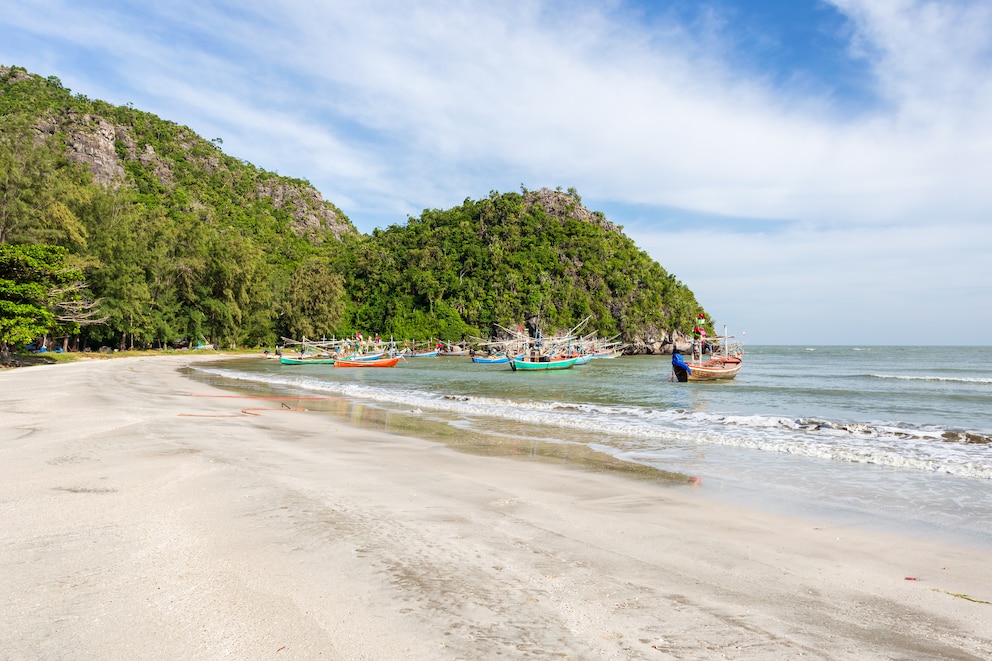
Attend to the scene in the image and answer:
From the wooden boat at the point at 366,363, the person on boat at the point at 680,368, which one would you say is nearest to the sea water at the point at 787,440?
the person on boat at the point at 680,368

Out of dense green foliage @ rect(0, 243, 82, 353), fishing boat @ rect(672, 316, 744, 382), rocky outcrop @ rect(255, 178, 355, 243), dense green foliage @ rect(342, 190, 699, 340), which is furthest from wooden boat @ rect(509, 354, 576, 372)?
rocky outcrop @ rect(255, 178, 355, 243)

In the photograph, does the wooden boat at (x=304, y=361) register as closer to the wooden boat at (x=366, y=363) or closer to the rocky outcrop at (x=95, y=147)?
the wooden boat at (x=366, y=363)

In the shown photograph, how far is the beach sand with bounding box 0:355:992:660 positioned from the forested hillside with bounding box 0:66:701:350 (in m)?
42.3

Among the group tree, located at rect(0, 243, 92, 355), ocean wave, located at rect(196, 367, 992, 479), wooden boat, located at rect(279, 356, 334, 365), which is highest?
tree, located at rect(0, 243, 92, 355)

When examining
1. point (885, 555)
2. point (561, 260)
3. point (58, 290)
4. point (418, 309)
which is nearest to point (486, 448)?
point (885, 555)

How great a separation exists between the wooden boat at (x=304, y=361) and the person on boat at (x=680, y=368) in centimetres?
3916

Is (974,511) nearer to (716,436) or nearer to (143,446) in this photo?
(716,436)

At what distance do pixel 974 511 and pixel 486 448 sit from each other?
850 centimetres

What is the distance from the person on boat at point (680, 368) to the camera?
41200 mm

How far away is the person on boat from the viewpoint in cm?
4120

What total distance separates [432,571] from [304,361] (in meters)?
60.8

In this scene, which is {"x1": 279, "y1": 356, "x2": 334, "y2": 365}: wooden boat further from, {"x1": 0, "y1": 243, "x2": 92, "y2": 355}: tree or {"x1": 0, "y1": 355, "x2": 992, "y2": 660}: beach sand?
{"x1": 0, "y1": 355, "x2": 992, "y2": 660}: beach sand

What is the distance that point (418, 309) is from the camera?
11638cm

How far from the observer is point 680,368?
4153cm
